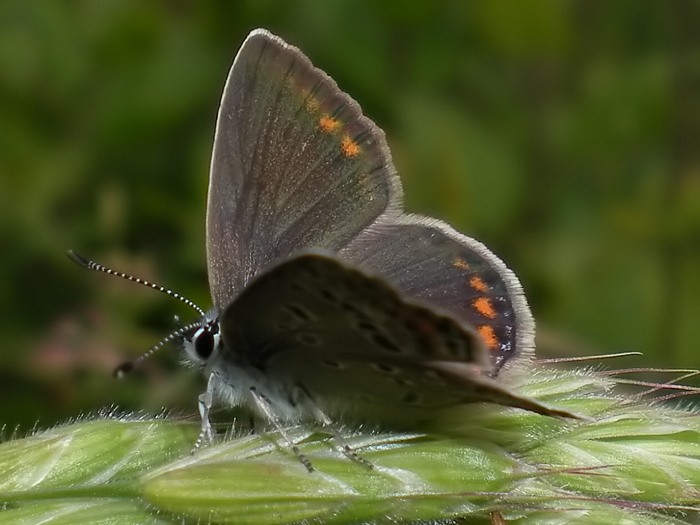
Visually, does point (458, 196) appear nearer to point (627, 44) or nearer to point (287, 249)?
point (627, 44)

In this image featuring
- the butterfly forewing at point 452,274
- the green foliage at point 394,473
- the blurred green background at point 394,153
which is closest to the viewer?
the green foliage at point 394,473

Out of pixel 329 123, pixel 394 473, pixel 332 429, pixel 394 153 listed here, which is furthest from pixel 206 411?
pixel 394 153

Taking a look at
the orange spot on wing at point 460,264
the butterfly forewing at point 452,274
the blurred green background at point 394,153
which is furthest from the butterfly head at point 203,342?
the blurred green background at point 394,153

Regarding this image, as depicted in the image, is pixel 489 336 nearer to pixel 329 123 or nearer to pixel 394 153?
pixel 329 123

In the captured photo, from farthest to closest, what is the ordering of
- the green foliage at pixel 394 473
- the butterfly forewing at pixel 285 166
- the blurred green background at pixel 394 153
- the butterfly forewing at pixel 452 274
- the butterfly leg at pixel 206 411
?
the blurred green background at pixel 394 153 → the butterfly forewing at pixel 285 166 → the butterfly forewing at pixel 452 274 → the butterfly leg at pixel 206 411 → the green foliage at pixel 394 473

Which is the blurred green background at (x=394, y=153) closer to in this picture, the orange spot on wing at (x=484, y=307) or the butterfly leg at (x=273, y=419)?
the butterfly leg at (x=273, y=419)

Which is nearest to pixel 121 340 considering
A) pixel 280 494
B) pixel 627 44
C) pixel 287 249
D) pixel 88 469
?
pixel 287 249
